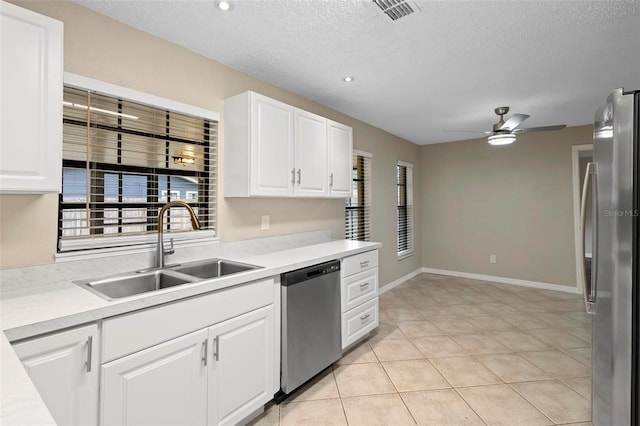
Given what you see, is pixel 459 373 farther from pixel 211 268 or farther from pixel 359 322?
pixel 211 268

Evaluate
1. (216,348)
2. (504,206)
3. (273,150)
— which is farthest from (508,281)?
(216,348)

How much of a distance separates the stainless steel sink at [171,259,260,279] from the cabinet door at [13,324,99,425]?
0.82m

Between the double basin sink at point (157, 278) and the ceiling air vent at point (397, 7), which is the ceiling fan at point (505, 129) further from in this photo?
the double basin sink at point (157, 278)

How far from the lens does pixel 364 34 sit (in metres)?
2.13

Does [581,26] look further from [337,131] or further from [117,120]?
[117,120]

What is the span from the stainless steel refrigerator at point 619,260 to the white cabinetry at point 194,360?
1.76 m

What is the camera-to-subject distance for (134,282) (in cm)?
187

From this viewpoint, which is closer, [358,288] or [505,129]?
[358,288]

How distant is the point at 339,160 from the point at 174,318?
7.48 feet

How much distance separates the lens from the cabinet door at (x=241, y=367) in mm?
1710

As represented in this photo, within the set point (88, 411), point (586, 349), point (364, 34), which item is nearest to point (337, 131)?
point (364, 34)

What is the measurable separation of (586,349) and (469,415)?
1.75 meters

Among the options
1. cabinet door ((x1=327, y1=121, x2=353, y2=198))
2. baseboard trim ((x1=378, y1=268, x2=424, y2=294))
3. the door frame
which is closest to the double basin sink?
cabinet door ((x1=327, y1=121, x2=353, y2=198))

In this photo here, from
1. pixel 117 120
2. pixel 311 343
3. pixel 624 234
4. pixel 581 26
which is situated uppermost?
pixel 581 26
